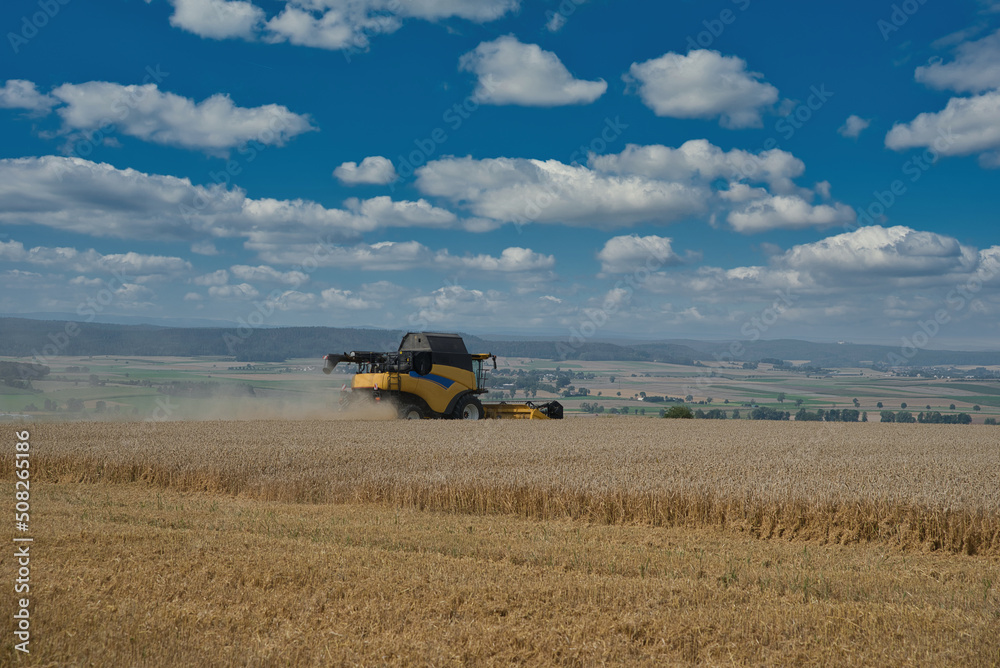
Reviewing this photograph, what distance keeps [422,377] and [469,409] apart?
266 cm

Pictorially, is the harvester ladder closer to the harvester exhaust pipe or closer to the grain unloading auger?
the grain unloading auger

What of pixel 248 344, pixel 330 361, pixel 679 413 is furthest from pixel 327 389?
pixel 248 344

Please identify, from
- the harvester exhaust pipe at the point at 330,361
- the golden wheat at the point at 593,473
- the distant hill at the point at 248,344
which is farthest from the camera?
the distant hill at the point at 248,344

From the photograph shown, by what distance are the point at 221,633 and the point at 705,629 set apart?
161 inches

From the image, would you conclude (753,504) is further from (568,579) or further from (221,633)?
(221,633)

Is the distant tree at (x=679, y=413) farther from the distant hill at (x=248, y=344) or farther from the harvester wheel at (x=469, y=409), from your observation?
the harvester wheel at (x=469, y=409)

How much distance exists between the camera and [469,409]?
1117 inches

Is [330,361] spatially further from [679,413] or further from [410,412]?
[679,413]

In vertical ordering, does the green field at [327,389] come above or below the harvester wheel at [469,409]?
below

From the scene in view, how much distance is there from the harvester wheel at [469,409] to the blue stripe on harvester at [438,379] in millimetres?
857

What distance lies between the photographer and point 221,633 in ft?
18.7

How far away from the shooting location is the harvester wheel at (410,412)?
26609 millimetres

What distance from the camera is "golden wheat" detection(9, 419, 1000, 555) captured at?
1038 centimetres

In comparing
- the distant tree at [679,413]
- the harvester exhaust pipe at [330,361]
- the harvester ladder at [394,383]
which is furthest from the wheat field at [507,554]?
the distant tree at [679,413]
